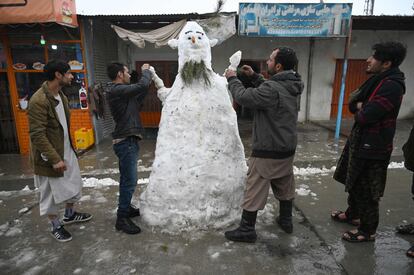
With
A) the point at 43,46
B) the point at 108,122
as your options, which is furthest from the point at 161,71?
the point at 43,46

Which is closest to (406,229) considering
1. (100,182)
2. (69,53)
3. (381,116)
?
(381,116)

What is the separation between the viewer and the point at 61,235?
3152mm

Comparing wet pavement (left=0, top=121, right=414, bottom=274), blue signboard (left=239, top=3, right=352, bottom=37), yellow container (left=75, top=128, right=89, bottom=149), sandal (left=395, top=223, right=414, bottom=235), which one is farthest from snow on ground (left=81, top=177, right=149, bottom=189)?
blue signboard (left=239, top=3, right=352, bottom=37)

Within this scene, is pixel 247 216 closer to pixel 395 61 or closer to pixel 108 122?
pixel 395 61

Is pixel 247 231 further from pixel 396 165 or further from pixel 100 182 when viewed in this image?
pixel 396 165

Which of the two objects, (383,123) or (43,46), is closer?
(383,123)

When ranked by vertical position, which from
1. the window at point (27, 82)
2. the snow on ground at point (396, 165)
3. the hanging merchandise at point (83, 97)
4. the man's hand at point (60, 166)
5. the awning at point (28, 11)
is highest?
the awning at point (28, 11)

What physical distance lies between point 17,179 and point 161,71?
5.28 metres

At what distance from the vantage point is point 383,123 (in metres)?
2.72

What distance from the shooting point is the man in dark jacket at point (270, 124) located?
2.73 m

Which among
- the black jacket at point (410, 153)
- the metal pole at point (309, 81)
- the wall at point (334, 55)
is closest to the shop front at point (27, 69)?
the black jacket at point (410, 153)

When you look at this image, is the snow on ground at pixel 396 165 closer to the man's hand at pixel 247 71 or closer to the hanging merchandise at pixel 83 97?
the man's hand at pixel 247 71

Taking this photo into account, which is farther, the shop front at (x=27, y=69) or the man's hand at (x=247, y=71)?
the shop front at (x=27, y=69)

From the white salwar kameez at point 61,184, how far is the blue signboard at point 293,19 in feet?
18.5
